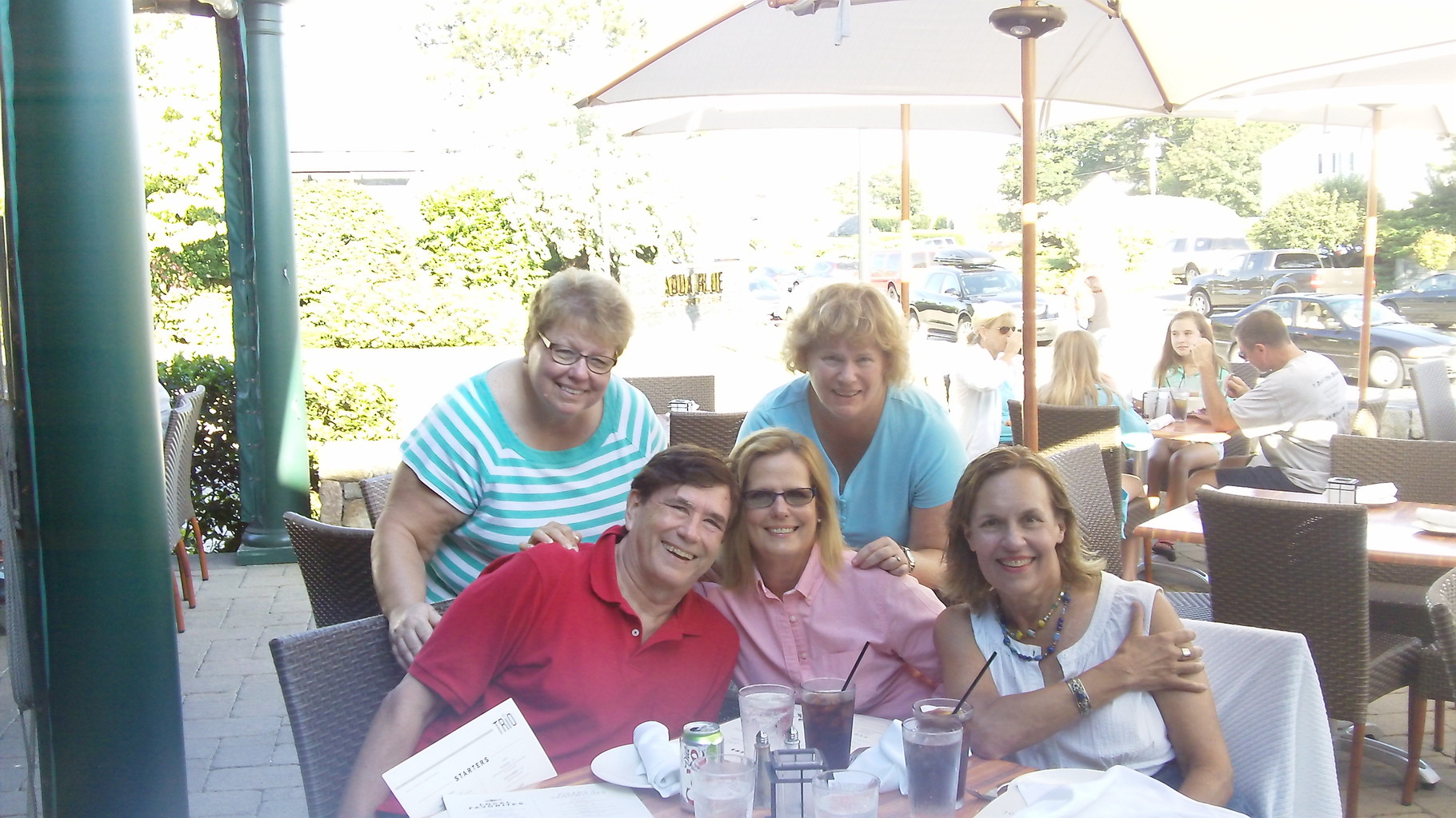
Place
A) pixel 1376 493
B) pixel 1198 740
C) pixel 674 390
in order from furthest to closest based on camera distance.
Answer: pixel 674 390 → pixel 1376 493 → pixel 1198 740

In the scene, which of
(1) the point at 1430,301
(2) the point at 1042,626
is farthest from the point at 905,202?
(1) the point at 1430,301

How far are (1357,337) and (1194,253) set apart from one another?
14751mm

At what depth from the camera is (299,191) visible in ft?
50.4

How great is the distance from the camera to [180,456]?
492 centimetres

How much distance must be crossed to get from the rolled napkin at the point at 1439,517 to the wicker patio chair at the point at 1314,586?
2.13 feet

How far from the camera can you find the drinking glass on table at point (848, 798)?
59.2 inches

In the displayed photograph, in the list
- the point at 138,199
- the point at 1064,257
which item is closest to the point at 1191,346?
the point at 138,199

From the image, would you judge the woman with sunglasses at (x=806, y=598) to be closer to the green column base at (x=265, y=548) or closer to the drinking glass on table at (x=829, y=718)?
the drinking glass on table at (x=829, y=718)

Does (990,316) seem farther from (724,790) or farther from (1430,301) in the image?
(1430,301)

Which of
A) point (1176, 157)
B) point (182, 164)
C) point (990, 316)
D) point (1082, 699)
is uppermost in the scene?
point (1176, 157)

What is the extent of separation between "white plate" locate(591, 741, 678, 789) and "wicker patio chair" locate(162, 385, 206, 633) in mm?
3476

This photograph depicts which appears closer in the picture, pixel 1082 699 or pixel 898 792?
pixel 898 792

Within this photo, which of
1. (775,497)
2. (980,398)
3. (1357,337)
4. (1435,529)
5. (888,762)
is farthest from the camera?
(1357,337)

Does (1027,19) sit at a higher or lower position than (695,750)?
higher
